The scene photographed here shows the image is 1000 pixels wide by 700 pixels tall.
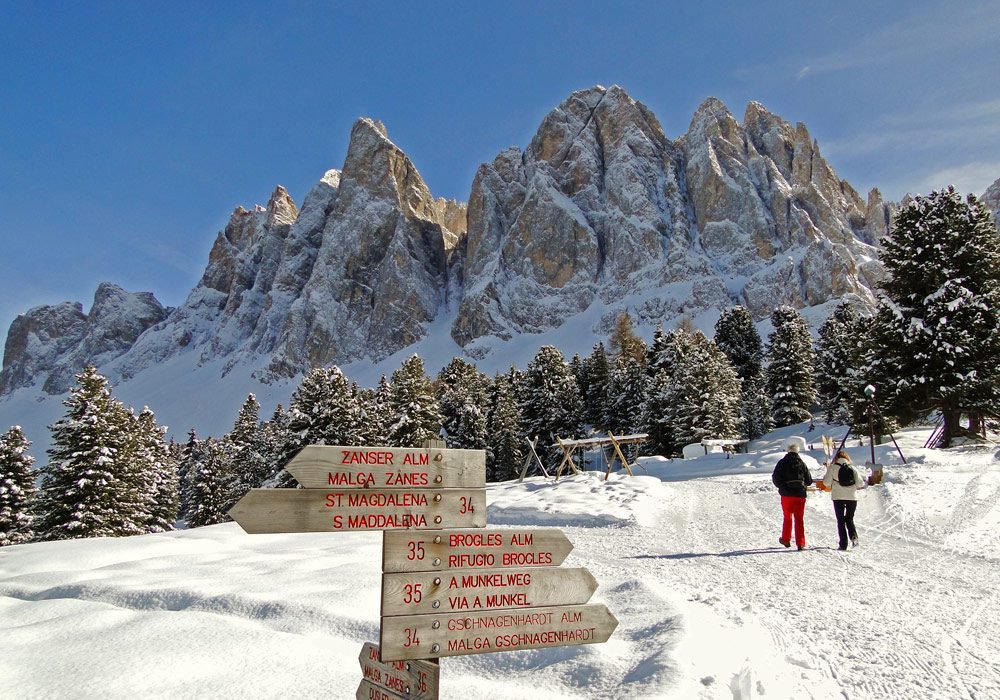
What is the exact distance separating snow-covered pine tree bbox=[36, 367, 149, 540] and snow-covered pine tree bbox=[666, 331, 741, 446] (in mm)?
33166

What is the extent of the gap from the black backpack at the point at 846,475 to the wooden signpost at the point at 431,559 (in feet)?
26.9

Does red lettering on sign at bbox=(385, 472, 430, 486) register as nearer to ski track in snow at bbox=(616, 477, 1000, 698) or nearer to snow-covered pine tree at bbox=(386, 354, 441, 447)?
ski track in snow at bbox=(616, 477, 1000, 698)

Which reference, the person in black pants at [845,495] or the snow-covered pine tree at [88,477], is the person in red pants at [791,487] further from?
the snow-covered pine tree at [88,477]

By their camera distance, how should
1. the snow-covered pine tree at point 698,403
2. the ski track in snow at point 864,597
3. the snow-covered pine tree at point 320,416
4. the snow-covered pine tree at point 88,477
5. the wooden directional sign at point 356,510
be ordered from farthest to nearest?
the snow-covered pine tree at point 698,403
the snow-covered pine tree at point 320,416
the snow-covered pine tree at point 88,477
the ski track in snow at point 864,597
the wooden directional sign at point 356,510

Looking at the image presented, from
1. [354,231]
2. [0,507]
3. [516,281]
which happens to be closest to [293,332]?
[354,231]

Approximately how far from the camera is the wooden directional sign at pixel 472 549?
3305 millimetres

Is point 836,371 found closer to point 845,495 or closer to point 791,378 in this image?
point 791,378

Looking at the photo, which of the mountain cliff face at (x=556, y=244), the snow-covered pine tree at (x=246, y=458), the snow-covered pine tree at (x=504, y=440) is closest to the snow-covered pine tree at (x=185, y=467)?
the snow-covered pine tree at (x=246, y=458)

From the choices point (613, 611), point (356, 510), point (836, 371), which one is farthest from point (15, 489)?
→ point (836, 371)

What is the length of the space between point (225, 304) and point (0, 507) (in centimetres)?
16358

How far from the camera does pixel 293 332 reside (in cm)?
14625

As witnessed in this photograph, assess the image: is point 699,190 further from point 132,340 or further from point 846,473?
point 132,340

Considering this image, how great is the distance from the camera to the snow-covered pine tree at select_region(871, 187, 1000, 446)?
2277 centimetres

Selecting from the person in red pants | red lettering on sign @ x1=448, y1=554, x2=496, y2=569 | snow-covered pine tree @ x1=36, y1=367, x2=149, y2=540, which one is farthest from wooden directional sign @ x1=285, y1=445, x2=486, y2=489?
snow-covered pine tree @ x1=36, y1=367, x2=149, y2=540
